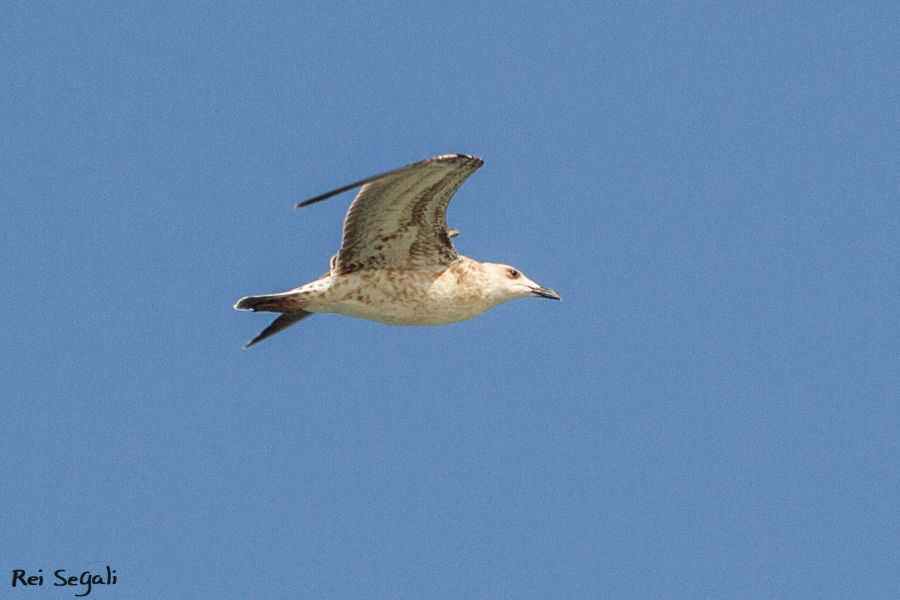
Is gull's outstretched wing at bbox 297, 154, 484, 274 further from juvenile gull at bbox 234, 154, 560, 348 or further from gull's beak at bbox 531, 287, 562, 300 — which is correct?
gull's beak at bbox 531, 287, 562, 300

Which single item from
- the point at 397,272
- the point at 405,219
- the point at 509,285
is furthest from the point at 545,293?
the point at 405,219

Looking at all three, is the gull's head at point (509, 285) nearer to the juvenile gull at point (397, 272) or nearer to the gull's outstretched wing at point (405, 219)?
the juvenile gull at point (397, 272)

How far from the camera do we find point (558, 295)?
1684 cm

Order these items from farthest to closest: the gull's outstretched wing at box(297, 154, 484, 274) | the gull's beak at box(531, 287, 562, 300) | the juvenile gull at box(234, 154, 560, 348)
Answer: the gull's beak at box(531, 287, 562, 300), the juvenile gull at box(234, 154, 560, 348), the gull's outstretched wing at box(297, 154, 484, 274)

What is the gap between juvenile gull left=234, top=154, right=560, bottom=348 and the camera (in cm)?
1509

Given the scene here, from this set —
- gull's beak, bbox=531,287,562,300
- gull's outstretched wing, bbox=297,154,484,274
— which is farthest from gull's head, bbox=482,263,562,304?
gull's outstretched wing, bbox=297,154,484,274

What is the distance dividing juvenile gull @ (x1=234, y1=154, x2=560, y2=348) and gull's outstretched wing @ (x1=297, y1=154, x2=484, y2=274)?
0.4 inches

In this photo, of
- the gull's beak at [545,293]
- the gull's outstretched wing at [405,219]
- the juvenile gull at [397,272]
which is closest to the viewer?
the gull's outstretched wing at [405,219]

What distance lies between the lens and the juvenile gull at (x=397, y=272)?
1509cm

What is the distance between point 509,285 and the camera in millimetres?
16375

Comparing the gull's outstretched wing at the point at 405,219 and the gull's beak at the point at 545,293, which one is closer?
the gull's outstretched wing at the point at 405,219

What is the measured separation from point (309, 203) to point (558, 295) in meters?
4.80

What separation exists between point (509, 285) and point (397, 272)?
1.50m

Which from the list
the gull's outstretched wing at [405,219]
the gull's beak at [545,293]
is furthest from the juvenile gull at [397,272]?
the gull's beak at [545,293]
